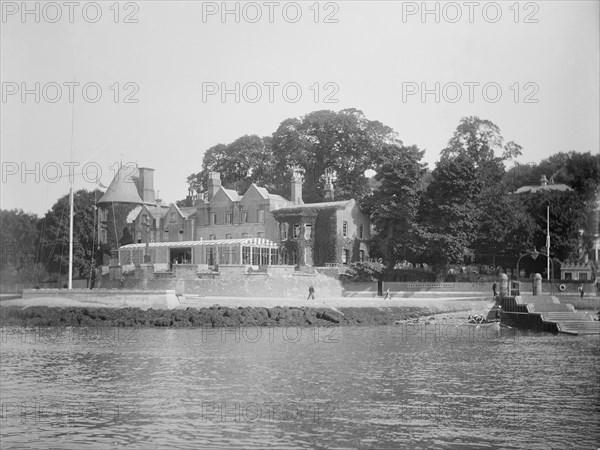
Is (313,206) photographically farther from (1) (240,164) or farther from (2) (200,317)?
(2) (200,317)

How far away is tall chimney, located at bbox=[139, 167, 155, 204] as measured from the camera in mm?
24288

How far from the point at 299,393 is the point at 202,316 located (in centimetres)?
1097

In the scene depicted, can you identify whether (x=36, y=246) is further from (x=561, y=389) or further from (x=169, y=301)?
(x=561, y=389)

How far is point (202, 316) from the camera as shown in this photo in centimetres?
2083

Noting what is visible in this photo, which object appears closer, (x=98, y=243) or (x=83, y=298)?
(x=83, y=298)

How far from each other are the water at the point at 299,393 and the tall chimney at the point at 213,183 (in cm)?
966

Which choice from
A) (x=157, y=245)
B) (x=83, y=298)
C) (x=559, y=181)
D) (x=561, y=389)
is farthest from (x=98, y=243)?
(x=561, y=389)

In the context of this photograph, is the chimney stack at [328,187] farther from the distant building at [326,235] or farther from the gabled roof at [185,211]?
the gabled roof at [185,211]

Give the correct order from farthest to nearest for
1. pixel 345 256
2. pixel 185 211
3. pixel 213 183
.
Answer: pixel 185 211 < pixel 213 183 < pixel 345 256

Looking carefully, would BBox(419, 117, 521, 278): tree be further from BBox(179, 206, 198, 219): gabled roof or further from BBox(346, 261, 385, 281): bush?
BBox(179, 206, 198, 219): gabled roof

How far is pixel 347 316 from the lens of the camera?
2145 cm

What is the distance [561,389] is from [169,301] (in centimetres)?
1398

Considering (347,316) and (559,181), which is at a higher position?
(559,181)

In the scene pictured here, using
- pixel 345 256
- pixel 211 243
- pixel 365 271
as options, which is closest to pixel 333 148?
pixel 345 256
